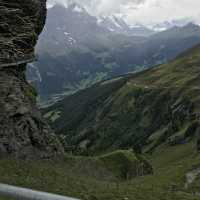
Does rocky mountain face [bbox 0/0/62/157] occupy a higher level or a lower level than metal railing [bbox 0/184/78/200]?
lower

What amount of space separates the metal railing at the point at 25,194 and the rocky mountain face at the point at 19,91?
13.7 meters

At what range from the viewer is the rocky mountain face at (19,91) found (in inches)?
1373

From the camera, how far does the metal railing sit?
54.9 ft

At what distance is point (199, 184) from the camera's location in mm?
55094

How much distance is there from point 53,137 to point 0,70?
8400 mm

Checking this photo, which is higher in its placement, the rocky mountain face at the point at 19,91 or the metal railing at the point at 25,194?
the metal railing at the point at 25,194

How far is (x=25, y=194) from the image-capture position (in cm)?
1759

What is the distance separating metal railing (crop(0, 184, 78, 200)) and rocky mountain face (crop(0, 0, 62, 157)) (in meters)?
13.7

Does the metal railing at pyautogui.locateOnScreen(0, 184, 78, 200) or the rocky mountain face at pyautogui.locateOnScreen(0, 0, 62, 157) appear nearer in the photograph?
the metal railing at pyautogui.locateOnScreen(0, 184, 78, 200)

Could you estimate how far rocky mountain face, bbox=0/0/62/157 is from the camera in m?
34.9

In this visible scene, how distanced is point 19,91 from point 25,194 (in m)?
21.1

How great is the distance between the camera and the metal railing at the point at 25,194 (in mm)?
16734

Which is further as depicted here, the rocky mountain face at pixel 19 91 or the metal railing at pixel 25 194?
the rocky mountain face at pixel 19 91

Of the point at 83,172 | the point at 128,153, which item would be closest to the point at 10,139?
the point at 83,172
